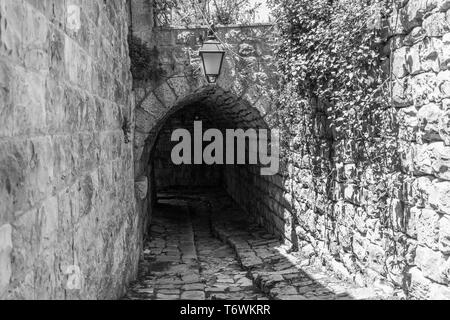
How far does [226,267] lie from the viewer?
6.41 meters

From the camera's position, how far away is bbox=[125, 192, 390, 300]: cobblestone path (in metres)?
4.89

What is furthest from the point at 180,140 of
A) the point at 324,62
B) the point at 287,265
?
the point at 324,62

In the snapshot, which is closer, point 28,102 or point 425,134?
point 28,102

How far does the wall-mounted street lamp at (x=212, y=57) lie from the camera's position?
619cm

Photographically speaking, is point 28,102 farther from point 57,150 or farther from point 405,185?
point 405,185

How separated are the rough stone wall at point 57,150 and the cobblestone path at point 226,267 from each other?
125cm

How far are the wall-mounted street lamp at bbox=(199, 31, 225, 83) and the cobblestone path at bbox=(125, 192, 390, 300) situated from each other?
231 cm

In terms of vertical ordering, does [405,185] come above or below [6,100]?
below

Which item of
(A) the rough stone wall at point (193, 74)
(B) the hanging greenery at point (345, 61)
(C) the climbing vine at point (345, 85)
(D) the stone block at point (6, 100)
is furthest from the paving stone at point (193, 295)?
(D) the stone block at point (6, 100)

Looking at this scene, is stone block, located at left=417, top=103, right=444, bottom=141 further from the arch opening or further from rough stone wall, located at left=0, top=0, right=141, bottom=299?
the arch opening

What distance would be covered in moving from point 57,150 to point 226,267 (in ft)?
14.3

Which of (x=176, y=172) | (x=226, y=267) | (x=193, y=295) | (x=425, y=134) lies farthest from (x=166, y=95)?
(x=176, y=172)

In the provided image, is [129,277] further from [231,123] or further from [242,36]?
[231,123]
